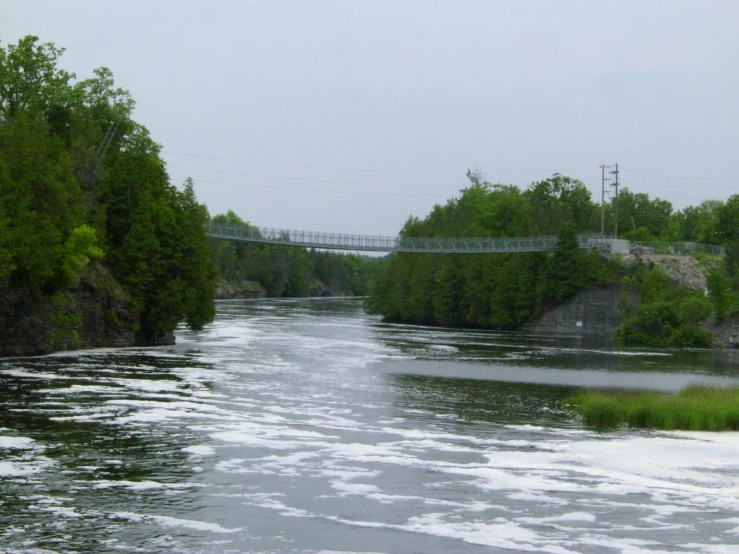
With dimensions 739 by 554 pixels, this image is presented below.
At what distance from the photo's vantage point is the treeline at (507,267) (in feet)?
343

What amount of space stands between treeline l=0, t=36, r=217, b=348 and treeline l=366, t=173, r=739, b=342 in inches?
1703

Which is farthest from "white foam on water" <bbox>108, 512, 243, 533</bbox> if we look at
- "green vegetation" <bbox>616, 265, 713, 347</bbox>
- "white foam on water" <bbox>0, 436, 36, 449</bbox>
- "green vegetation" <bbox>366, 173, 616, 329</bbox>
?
"green vegetation" <bbox>366, 173, 616, 329</bbox>

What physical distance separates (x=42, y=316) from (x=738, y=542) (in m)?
44.1

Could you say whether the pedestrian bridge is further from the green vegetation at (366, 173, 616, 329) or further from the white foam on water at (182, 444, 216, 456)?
the white foam on water at (182, 444, 216, 456)

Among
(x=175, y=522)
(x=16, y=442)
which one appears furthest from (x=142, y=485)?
(x=16, y=442)

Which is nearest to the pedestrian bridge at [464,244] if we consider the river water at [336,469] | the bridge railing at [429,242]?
the bridge railing at [429,242]

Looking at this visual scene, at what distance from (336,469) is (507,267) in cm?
9141

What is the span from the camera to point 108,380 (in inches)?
1642

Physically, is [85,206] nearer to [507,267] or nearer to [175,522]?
[175,522]

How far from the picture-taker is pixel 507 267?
371 ft

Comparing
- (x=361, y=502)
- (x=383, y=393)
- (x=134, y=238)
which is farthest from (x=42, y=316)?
(x=361, y=502)

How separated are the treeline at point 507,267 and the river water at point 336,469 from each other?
184 feet

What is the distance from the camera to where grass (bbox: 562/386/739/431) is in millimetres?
30922

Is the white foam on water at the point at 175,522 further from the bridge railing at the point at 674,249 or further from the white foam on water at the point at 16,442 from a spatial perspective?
the bridge railing at the point at 674,249
